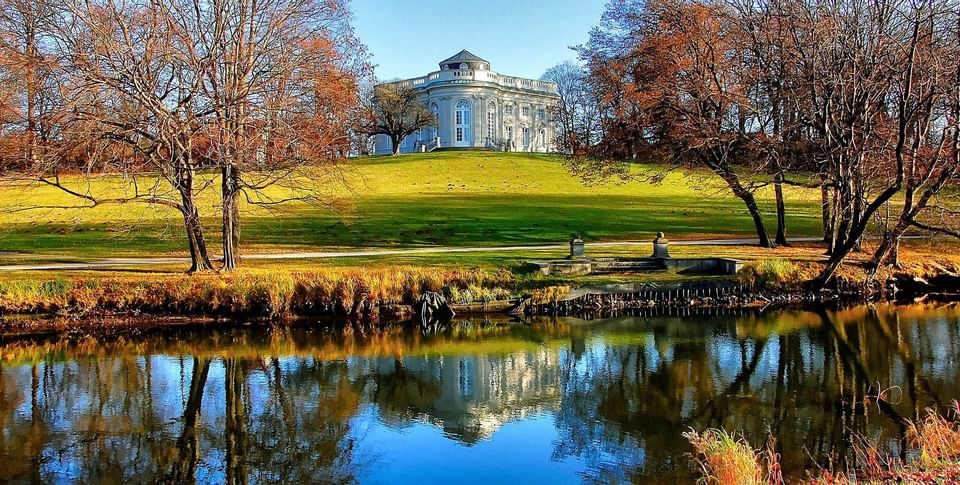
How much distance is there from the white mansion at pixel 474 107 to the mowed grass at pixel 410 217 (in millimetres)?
28033

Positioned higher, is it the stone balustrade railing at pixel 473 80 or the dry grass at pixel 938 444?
the stone balustrade railing at pixel 473 80

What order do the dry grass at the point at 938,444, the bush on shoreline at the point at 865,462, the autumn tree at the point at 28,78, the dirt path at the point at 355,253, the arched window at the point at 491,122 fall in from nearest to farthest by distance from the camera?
the bush on shoreline at the point at 865,462 → the dry grass at the point at 938,444 → the autumn tree at the point at 28,78 → the dirt path at the point at 355,253 → the arched window at the point at 491,122

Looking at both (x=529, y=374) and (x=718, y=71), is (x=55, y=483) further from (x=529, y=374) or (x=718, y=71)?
(x=718, y=71)

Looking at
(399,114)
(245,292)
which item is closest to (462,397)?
(245,292)

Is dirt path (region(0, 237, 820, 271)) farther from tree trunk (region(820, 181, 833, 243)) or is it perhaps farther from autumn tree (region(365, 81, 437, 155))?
autumn tree (region(365, 81, 437, 155))

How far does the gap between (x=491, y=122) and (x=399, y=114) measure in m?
11.8

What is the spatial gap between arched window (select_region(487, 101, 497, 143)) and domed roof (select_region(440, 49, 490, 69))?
15.8ft

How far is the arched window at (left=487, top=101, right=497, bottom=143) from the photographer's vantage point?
7669 cm

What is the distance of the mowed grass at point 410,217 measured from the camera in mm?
26281

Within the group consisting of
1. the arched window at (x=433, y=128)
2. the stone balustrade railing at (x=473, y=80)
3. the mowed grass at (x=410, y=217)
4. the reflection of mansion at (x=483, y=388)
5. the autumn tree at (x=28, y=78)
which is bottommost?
the reflection of mansion at (x=483, y=388)

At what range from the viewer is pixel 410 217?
107 ft

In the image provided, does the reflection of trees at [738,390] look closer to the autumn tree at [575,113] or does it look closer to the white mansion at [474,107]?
the autumn tree at [575,113]

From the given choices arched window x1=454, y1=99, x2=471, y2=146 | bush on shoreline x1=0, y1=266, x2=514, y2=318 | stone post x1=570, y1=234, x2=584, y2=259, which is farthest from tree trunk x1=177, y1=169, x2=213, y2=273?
arched window x1=454, y1=99, x2=471, y2=146

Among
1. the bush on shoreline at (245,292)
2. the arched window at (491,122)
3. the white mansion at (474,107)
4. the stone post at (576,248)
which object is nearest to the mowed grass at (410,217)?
the bush on shoreline at (245,292)
